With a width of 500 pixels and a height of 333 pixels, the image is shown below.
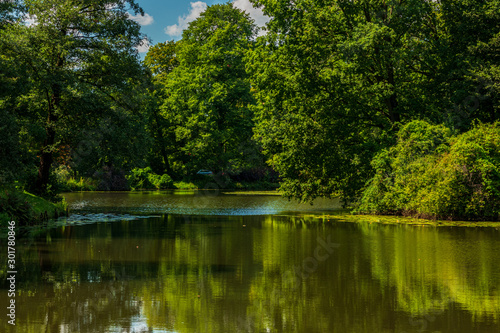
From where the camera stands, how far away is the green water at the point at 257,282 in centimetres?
655

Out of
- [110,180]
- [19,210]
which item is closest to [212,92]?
[110,180]

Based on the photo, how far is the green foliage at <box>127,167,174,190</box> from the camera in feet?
182

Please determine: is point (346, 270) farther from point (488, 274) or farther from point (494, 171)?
point (494, 171)

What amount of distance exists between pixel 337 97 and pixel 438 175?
6.80 metres

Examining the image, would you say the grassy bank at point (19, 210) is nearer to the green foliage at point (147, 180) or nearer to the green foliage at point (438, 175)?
the green foliage at point (438, 175)

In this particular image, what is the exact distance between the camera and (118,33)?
83.0ft

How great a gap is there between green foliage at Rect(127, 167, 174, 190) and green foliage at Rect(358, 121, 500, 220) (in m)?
36.1

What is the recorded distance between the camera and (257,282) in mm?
8945

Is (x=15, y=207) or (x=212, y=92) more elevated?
(x=212, y=92)

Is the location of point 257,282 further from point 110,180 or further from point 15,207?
point 110,180

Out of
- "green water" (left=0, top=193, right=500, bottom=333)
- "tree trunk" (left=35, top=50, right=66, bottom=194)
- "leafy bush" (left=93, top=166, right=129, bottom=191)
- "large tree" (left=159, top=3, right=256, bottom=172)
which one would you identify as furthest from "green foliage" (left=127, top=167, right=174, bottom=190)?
"green water" (left=0, top=193, right=500, bottom=333)

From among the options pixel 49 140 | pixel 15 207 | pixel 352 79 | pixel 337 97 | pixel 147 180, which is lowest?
pixel 15 207

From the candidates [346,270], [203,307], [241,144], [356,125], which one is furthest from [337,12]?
[241,144]

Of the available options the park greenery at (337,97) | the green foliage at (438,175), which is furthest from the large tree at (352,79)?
the green foliage at (438,175)
